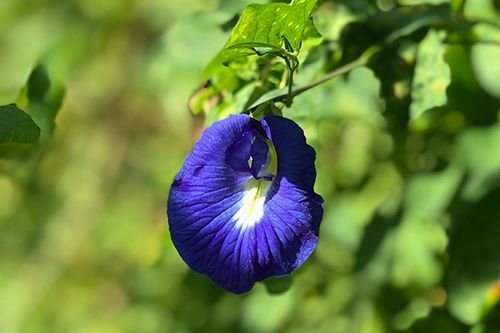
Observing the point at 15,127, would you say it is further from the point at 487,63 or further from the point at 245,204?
the point at 487,63

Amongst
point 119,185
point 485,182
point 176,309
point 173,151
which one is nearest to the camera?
point 485,182

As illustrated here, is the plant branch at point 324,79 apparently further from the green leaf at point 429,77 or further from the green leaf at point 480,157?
the green leaf at point 480,157

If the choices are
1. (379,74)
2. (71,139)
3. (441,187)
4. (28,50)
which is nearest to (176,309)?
(441,187)

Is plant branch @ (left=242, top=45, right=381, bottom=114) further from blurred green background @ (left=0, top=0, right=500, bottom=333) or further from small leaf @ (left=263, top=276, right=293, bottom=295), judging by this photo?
small leaf @ (left=263, top=276, right=293, bottom=295)

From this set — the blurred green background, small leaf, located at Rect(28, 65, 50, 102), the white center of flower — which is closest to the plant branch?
the blurred green background

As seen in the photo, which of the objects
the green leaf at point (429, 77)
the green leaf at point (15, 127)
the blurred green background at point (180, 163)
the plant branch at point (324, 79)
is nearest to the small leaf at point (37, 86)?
the blurred green background at point (180, 163)

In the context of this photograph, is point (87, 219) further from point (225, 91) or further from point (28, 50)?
point (225, 91)

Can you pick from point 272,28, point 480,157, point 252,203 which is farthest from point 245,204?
point 480,157
